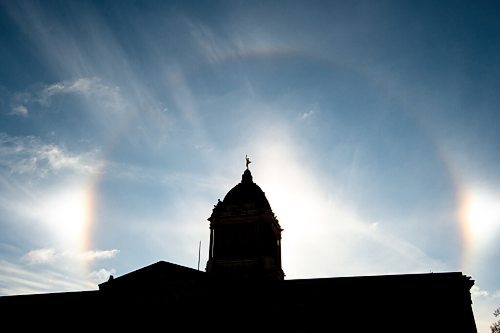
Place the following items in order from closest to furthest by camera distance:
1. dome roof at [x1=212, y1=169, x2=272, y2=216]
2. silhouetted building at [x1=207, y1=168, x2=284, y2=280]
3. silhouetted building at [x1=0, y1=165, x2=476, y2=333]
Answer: silhouetted building at [x1=0, y1=165, x2=476, y2=333], silhouetted building at [x1=207, y1=168, x2=284, y2=280], dome roof at [x1=212, y1=169, x2=272, y2=216]

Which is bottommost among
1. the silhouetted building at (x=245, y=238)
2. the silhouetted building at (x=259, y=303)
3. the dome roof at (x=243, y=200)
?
the silhouetted building at (x=259, y=303)

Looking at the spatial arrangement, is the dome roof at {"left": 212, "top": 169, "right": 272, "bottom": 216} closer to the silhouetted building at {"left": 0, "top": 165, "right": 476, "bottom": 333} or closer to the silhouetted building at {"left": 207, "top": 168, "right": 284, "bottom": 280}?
the silhouetted building at {"left": 207, "top": 168, "right": 284, "bottom": 280}

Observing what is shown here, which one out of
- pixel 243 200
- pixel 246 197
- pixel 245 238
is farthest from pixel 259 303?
pixel 246 197

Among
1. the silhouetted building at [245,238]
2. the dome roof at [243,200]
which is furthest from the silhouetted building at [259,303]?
the dome roof at [243,200]

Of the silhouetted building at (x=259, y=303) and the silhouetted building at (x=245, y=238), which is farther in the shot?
the silhouetted building at (x=245, y=238)

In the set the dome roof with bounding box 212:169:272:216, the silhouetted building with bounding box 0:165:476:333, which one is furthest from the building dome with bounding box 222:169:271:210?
the silhouetted building with bounding box 0:165:476:333

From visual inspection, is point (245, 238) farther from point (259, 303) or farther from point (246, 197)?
point (259, 303)

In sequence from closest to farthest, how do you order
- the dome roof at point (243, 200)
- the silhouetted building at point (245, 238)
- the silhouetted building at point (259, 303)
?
1. the silhouetted building at point (259, 303)
2. the silhouetted building at point (245, 238)
3. the dome roof at point (243, 200)

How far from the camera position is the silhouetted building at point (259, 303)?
23.7 meters

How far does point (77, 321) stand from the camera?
1121 inches

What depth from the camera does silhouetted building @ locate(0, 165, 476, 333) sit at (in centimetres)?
2373

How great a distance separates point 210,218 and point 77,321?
13.3 m

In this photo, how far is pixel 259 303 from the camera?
84.1ft

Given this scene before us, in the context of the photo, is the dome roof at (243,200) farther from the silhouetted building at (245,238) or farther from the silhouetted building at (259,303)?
the silhouetted building at (259,303)
